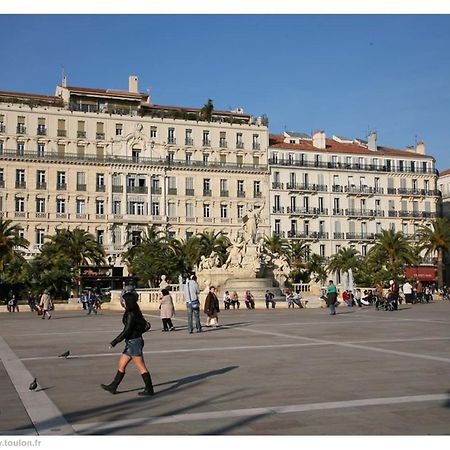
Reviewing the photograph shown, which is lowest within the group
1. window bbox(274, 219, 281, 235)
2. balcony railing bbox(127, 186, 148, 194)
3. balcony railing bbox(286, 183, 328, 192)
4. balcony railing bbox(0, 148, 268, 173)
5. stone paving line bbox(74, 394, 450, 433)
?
stone paving line bbox(74, 394, 450, 433)

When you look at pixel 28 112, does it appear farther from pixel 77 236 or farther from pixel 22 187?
pixel 77 236

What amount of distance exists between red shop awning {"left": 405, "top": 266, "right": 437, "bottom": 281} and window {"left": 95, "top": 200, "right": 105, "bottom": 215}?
3502 centimetres

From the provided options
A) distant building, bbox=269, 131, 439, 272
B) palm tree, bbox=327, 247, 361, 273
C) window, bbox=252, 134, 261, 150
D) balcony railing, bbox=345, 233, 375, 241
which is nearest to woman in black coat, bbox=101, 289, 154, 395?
palm tree, bbox=327, 247, 361, 273

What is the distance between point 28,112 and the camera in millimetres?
70875

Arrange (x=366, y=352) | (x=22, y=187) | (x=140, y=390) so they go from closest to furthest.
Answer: (x=140, y=390)
(x=366, y=352)
(x=22, y=187)

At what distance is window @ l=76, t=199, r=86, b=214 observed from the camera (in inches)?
2852

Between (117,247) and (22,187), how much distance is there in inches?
446

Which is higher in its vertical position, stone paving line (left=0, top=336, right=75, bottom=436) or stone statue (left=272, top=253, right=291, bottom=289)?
stone statue (left=272, top=253, right=291, bottom=289)

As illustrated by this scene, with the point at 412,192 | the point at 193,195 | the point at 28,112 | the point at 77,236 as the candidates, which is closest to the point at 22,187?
the point at 28,112

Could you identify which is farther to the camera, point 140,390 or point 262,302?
point 262,302

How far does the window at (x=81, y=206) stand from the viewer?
72.4m

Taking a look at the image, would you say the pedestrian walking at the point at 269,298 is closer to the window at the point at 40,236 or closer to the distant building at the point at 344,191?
the window at the point at 40,236

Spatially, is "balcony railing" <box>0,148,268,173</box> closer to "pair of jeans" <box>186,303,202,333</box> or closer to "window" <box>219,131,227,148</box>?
"window" <box>219,131,227,148</box>

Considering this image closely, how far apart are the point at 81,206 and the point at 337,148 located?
1286 inches
